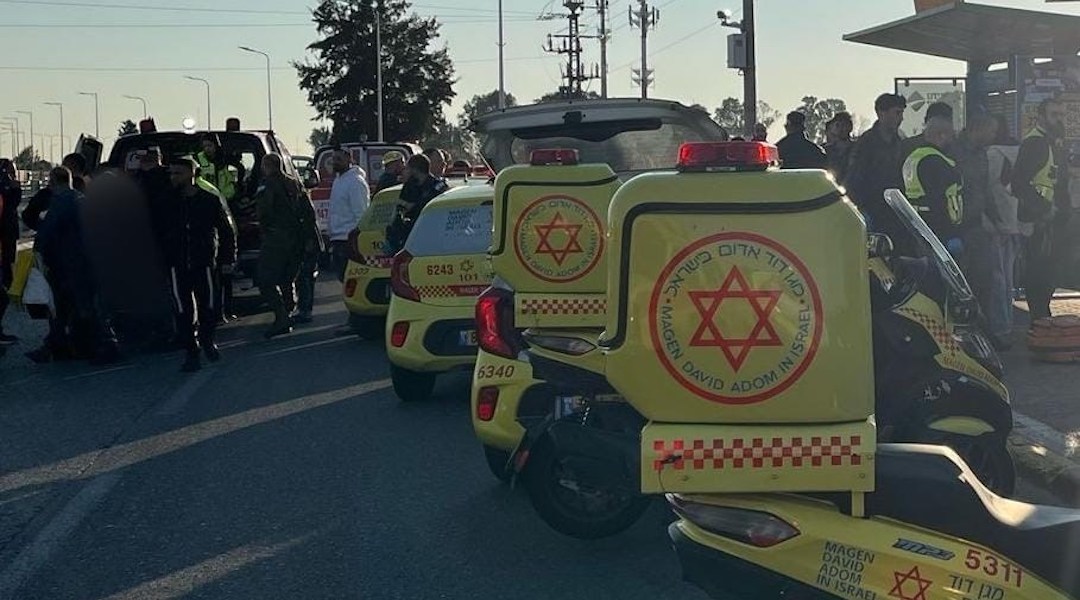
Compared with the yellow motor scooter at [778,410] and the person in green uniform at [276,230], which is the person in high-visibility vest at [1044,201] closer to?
the person in green uniform at [276,230]

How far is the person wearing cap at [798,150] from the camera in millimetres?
12352

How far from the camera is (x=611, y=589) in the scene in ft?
17.7

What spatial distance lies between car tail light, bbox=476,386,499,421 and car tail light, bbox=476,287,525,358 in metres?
0.19

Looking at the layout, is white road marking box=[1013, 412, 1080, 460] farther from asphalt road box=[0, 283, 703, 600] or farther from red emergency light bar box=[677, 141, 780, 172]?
red emergency light bar box=[677, 141, 780, 172]

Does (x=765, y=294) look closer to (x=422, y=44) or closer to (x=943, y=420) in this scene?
(x=943, y=420)

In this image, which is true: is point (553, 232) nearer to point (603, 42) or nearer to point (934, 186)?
point (934, 186)

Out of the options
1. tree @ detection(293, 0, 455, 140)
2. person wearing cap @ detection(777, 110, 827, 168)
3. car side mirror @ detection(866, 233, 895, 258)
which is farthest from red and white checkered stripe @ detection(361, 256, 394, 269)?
tree @ detection(293, 0, 455, 140)

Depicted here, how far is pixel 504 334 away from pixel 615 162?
8.50ft

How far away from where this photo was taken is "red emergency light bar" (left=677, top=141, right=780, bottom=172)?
385 centimetres

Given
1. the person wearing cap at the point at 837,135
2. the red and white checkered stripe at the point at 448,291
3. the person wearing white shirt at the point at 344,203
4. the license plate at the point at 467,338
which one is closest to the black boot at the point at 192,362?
the red and white checkered stripe at the point at 448,291

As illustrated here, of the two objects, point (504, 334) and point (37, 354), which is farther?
point (37, 354)

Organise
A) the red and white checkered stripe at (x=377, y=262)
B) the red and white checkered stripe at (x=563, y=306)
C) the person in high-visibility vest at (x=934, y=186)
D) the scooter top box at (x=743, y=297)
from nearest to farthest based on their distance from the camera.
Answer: the scooter top box at (x=743, y=297) < the red and white checkered stripe at (x=563, y=306) < the person in high-visibility vest at (x=934, y=186) < the red and white checkered stripe at (x=377, y=262)

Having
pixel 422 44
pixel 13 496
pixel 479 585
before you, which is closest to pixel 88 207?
pixel 13 496

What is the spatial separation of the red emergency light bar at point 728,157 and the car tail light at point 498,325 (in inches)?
114
